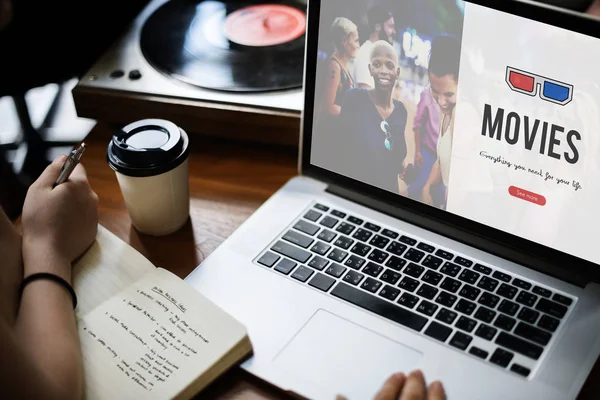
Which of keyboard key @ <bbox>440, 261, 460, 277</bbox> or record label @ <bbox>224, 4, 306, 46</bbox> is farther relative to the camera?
record label @ <bbox>224, 4, 306, 46</bbox>

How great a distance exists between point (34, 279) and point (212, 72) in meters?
0.47

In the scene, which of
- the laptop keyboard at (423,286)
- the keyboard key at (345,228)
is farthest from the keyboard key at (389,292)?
the keyboard key at (345,228)

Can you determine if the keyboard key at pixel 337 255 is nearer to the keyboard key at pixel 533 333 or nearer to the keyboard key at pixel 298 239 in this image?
the keyboard key at pixel 298 239

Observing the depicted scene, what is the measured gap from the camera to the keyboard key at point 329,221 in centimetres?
102

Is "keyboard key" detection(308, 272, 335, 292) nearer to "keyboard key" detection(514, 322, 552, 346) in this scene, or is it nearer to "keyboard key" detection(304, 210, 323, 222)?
"keyboard key" detection(304, 210, 323, 222)

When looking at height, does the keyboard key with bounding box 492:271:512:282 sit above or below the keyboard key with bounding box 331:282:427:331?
above

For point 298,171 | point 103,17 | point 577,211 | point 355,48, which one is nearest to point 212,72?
point 298,171

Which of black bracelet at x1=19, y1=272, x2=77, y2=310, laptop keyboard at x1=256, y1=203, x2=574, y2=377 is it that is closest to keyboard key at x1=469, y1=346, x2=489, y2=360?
laptop keyboard at x1=256, y1=203, x2=574, y2=377

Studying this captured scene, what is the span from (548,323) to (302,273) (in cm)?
30

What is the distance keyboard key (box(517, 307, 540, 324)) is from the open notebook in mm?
324

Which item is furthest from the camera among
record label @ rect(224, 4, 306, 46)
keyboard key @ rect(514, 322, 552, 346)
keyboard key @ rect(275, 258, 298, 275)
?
record label @ rect(224, 4, 306, 46)

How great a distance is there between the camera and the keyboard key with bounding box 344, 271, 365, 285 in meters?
0.95

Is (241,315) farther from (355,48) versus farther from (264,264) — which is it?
(355,48)

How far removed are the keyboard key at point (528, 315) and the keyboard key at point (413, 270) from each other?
5.2 inches
